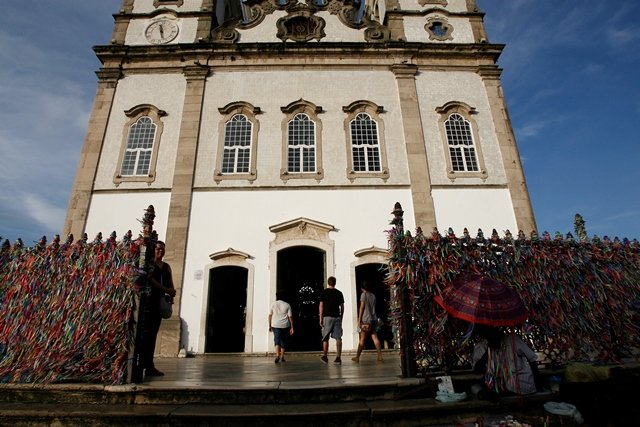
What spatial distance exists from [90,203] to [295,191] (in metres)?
6.88

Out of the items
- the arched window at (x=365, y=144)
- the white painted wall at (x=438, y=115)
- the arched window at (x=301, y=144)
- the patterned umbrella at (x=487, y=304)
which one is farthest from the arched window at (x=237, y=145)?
the patterned umbrella at (x=487, y=304)

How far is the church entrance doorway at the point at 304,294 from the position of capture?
41.6ft

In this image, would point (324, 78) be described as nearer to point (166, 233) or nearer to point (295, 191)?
point (295, 191)

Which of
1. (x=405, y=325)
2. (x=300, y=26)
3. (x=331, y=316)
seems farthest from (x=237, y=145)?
(x=405, y=325)

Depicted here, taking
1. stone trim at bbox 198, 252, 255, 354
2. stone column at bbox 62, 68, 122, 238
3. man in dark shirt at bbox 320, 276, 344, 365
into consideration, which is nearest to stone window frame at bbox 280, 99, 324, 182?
stone trim at bbox 198, 252, 255, 354

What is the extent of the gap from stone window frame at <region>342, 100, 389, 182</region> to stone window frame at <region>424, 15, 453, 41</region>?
182 inches

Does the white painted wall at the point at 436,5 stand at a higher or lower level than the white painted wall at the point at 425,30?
higher

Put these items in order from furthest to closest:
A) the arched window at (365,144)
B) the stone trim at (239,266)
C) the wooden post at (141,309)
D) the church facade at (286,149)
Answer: the arched window at (365,144)
the church facade at (286,149)
the stone trim at (239,266)
the wooden post at (141,309)

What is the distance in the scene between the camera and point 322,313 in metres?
7.93

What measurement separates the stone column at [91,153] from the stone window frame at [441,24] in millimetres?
12702

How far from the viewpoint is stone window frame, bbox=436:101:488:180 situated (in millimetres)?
12406

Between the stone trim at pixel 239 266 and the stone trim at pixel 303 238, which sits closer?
the stone trim at pixel 239 266

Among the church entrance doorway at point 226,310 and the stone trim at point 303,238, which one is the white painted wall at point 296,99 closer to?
the stone trim at point 303,238

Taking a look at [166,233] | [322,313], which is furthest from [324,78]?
[322,313]
